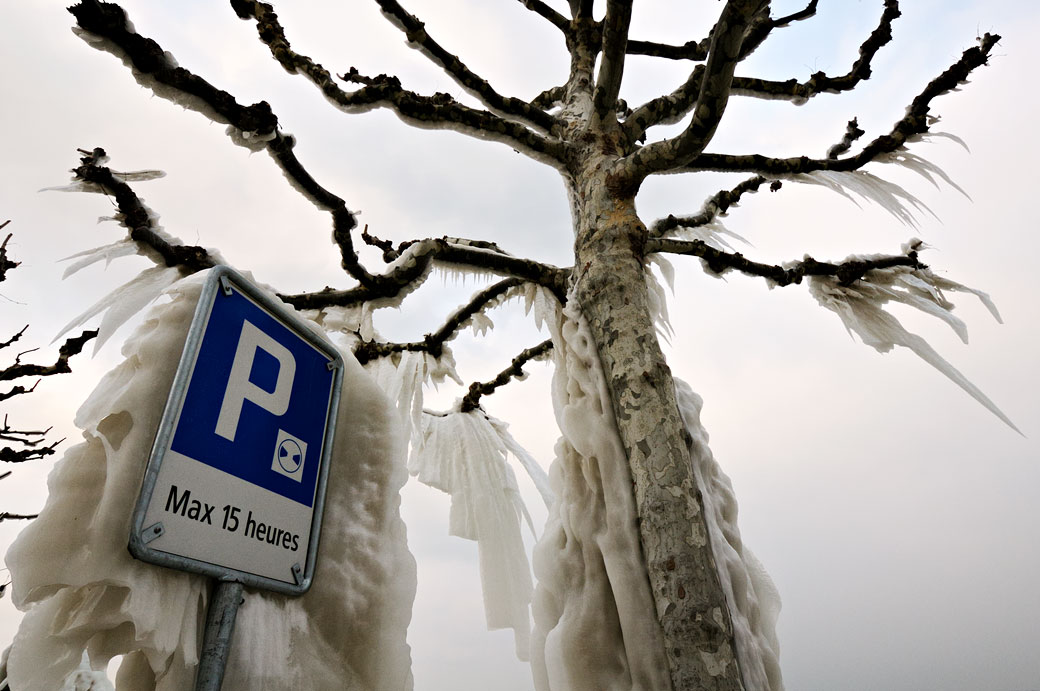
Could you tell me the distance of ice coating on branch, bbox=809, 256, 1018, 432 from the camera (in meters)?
2.04

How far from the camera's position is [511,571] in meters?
3.15

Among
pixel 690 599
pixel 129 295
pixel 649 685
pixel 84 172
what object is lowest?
pixel 649 685

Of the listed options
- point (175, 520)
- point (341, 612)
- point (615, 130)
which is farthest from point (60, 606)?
point (615, 130)

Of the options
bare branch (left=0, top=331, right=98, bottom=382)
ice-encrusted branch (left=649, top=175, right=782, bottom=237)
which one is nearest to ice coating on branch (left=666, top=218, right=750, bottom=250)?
ice-encrusted branch (left=649, top=175, right=782, bottom=237)

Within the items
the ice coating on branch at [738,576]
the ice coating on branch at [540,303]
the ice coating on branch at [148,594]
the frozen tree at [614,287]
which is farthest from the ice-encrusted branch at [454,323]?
the ice coating on branch at [148,594]

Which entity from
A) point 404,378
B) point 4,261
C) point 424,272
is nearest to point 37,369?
point 4,261

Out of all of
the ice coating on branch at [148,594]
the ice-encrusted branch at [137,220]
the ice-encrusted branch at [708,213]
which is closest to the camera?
the ice coating on branch at [148,594]

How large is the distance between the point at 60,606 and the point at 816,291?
254 cm

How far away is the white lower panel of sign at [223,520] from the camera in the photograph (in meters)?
0.90

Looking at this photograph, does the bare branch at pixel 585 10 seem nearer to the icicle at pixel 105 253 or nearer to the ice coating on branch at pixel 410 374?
the ice coating on branch at pixel 410 374

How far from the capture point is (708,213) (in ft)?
9.21

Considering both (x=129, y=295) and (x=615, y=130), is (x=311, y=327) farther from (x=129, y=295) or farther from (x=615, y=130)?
(x=615, y=130)

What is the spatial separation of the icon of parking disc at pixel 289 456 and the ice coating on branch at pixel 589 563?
2.26ft

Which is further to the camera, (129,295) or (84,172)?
(129,295)
